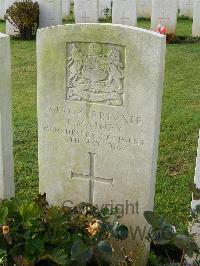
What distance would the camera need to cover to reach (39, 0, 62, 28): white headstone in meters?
10.5

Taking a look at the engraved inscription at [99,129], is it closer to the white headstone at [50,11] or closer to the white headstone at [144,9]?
the white headstone at [50,11]

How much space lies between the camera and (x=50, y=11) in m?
10.6

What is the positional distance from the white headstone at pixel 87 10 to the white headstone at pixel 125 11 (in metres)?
0.45

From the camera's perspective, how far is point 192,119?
590 cm

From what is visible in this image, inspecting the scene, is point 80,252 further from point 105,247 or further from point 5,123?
point 5,123

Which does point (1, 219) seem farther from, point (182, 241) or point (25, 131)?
point (25, 131)

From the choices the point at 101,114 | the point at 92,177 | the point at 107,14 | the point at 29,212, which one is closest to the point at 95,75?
the point at 101,114

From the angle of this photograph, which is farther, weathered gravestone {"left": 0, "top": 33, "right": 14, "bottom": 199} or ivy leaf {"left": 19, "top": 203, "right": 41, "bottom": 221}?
weathered gravestone {"left": 0, "top": 33, "right": 14, "bottom": 199}

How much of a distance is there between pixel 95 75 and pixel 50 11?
779 centimetres

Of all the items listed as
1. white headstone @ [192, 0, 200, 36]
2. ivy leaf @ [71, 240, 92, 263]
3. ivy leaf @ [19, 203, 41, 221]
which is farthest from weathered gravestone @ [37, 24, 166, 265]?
white headstone @ [192, 0, 200, 36]

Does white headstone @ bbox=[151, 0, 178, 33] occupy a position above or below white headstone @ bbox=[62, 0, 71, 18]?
below

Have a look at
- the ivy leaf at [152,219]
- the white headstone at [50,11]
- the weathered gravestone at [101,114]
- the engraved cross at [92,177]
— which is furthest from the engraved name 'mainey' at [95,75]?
the white headstone at [50,11]

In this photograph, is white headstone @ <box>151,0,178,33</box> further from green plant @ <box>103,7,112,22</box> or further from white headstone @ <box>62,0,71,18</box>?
white headstone @ <box>62,0,71,18</box>

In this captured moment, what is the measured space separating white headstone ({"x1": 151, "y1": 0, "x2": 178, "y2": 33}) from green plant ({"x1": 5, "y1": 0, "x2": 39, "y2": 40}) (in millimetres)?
2363
